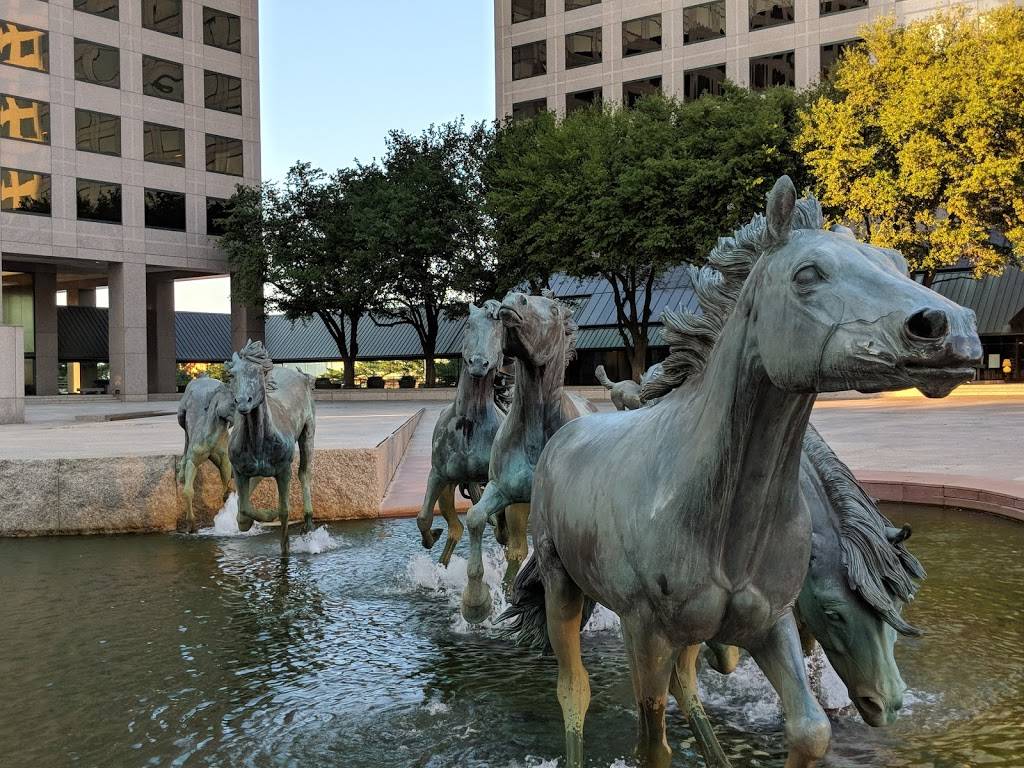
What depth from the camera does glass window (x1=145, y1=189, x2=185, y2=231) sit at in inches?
2034

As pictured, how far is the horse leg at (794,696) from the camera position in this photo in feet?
9.21

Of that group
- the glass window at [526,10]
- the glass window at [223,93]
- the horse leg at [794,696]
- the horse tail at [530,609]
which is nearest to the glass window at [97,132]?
the glass window at [223,93]

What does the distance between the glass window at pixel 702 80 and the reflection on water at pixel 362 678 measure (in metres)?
48.2

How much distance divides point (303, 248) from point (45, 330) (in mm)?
18544

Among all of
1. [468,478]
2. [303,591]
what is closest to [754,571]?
[468,478]

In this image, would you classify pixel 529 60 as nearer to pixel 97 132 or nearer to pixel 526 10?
pixel 526 10

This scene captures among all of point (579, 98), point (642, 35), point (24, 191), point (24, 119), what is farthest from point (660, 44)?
point (24, 191)

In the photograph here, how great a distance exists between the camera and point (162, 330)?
57.0 metres

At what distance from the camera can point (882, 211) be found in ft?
106

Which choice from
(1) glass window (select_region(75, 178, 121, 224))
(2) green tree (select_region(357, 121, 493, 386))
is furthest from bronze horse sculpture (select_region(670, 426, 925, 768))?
(1) glass window (select_region(75, 178, 121, 224))

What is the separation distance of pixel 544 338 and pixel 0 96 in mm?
49983

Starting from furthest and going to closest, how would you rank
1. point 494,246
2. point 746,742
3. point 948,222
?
point 494,246
point 948,222
point 746,742

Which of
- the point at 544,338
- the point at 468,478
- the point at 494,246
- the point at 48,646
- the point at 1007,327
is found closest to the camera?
the point at 544,338

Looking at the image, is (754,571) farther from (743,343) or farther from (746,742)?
(746,742)
